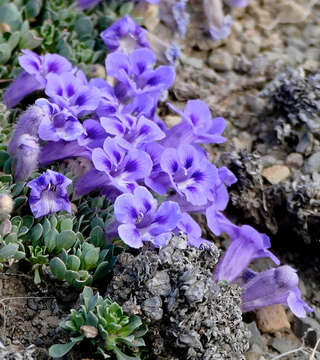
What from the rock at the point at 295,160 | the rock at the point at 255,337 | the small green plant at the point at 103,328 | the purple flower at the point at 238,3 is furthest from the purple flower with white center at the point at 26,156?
the purple flower at the point at 238,3

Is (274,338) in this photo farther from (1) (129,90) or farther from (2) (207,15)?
(2) (207,15)

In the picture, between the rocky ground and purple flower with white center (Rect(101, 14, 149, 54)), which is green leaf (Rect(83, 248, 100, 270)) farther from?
purple flower with white center (Rect(101, 14, 149, 54))

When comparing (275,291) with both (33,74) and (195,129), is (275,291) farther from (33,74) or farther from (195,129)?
(33,74)

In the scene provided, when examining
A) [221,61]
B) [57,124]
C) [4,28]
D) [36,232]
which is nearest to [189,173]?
[57,124]

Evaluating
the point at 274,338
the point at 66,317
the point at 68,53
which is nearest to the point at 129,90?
the point at 68,53

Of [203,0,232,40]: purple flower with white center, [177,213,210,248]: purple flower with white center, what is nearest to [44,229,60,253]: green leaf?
[177,213,210,248]: purple flower with white center
